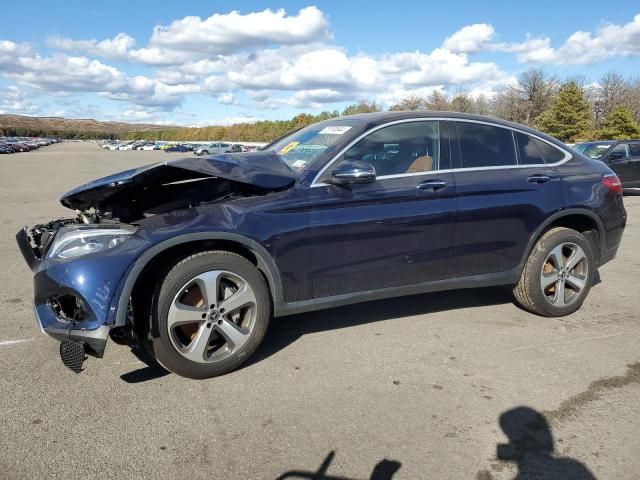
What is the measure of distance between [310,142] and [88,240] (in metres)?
1.88

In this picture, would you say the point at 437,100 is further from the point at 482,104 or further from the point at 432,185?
the point at 432,185

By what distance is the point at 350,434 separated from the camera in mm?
2848

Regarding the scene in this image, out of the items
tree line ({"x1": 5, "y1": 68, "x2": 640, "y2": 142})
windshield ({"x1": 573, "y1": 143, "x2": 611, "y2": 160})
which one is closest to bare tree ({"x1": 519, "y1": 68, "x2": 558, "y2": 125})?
tree line ({"x1": 5, "y1": 68, "x2": 640, "y2": 142})

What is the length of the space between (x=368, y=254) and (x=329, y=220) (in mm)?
405

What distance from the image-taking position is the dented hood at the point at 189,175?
140 inches

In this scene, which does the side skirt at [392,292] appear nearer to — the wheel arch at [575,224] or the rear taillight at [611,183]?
the wheel arch at [575,224]

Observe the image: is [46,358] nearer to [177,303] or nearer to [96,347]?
[96,347]

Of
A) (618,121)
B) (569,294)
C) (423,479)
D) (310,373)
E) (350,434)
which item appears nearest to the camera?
(423,479)

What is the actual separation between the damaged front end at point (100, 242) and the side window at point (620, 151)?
1308 centimetres

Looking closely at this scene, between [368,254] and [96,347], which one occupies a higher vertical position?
[368,254]

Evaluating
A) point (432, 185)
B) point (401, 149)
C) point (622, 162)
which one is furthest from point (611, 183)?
point (622, 162)

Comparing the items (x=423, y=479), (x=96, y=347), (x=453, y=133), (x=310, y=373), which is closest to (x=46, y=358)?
(x=96, y=347)

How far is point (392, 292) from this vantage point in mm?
4012

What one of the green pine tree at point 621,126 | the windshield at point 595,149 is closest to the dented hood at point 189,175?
the windshield at point 595,149
